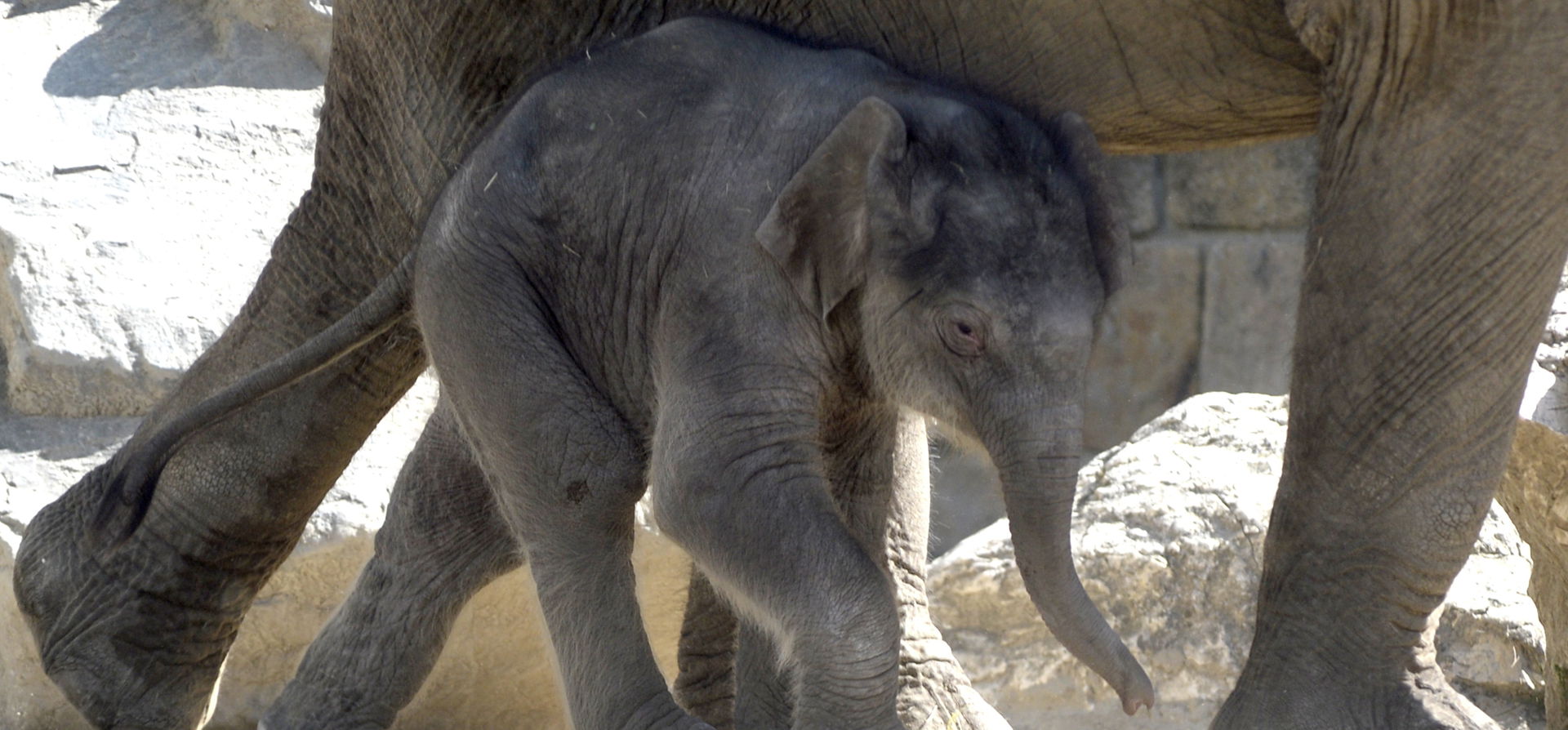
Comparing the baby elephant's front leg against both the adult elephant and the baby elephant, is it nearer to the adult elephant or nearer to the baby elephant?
the baby elephant

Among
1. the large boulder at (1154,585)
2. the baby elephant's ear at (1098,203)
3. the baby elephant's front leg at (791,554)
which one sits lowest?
the large boulder at (1154,585)

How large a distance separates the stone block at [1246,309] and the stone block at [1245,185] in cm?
6

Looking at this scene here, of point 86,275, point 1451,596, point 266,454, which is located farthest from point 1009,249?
point 86,275

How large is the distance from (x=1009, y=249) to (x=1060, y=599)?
0.41m

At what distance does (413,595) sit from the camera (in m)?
3.38

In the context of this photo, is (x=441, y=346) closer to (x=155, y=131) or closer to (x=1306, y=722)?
(x=1306, y=722)

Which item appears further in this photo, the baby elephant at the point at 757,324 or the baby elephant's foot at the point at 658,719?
the baby elephant's foot at the point at 658,719

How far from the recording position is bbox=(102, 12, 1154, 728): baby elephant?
242 centimetres

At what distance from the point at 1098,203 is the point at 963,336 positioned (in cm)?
27

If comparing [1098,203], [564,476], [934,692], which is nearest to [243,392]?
[564,476]

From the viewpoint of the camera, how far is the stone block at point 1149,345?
7.32 meters

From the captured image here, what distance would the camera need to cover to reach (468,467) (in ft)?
11.2

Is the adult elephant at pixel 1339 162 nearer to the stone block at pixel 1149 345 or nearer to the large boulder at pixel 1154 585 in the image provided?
the large boulder at pixel 1154 585

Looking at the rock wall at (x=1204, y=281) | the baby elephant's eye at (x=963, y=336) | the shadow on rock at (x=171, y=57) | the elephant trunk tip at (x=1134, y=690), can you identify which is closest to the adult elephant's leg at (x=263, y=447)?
the baby elephant's eye at (x=963, y=336)
